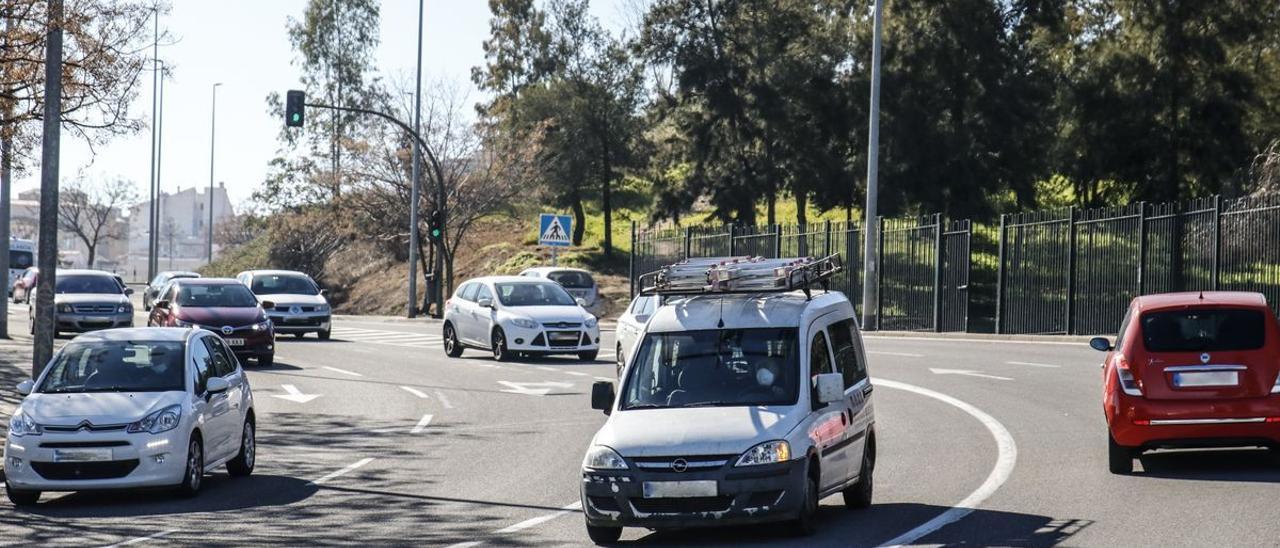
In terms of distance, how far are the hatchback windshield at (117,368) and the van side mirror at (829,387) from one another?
21.2ft

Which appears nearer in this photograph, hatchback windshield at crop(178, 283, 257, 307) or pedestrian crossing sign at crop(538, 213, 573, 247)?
hatchback windshield at crop(178, 283, 257, 307)

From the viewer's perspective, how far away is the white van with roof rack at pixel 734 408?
10.4m

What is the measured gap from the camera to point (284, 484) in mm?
15172

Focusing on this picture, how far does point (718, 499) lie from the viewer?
33.9 feet

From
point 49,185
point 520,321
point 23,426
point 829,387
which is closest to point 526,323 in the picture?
point 520,321

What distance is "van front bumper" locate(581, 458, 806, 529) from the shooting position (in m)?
10.3

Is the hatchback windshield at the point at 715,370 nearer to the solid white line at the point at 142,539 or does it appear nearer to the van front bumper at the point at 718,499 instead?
the van front bumper at the point at 718,499

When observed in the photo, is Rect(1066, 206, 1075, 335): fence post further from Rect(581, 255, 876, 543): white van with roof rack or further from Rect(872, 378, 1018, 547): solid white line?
Rect(581, 255, 876, 543): white van with roof rack

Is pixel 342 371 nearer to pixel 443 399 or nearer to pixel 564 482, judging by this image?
pixel 443 399

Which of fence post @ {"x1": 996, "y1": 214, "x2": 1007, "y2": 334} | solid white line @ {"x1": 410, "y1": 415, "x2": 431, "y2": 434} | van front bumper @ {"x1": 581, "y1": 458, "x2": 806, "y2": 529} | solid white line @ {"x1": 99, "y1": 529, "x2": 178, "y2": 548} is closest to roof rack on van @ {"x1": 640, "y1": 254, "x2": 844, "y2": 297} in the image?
van front bumper @ {"x1": 581, "y1": 458, "x2": 806, "y2": 529}

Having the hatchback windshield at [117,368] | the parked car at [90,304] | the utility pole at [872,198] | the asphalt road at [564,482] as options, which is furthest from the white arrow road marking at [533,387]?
the parked car at [90,304]

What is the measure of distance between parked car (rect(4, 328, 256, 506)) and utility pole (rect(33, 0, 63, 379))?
2.90 meters

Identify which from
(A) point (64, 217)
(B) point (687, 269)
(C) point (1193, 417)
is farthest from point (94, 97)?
(A) point (64, 217)

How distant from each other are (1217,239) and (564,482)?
1884 cm
